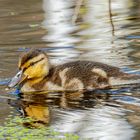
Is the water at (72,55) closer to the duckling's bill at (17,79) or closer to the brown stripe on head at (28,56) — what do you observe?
the duckling's bill at (17,79)

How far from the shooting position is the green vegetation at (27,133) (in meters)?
4.70

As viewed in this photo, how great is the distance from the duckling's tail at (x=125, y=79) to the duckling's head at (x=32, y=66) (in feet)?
2.08

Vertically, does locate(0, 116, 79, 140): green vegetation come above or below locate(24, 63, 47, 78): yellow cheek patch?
below

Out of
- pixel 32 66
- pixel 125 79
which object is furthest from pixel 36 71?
pixel 125 79

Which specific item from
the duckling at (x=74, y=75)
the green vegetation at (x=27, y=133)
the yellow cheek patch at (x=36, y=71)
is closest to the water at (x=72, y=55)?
the green vegetation at (x=27, y=133)

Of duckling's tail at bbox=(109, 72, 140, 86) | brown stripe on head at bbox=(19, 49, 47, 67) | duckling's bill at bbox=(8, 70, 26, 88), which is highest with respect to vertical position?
brown stripe on head at bbox=(19, 49, 47, 67)

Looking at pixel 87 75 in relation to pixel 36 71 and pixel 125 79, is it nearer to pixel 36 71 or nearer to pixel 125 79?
pixel 125 79

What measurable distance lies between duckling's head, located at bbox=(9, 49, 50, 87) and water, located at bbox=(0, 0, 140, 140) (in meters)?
0.18

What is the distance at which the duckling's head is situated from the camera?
6.21 m

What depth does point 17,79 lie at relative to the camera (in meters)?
6.20

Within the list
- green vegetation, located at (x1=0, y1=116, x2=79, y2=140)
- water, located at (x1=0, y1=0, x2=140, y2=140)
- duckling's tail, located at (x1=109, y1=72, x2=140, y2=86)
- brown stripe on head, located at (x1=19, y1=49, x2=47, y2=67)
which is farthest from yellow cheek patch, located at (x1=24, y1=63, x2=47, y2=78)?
green vegetation, located at (x1=0, y1=116, x2=79, y2=140)

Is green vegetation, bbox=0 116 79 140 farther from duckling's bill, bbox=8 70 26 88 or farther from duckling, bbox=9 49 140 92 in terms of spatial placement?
duckling, bbox=9 49 140 92

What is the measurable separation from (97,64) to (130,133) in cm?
161

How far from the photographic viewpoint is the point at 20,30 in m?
8.72
